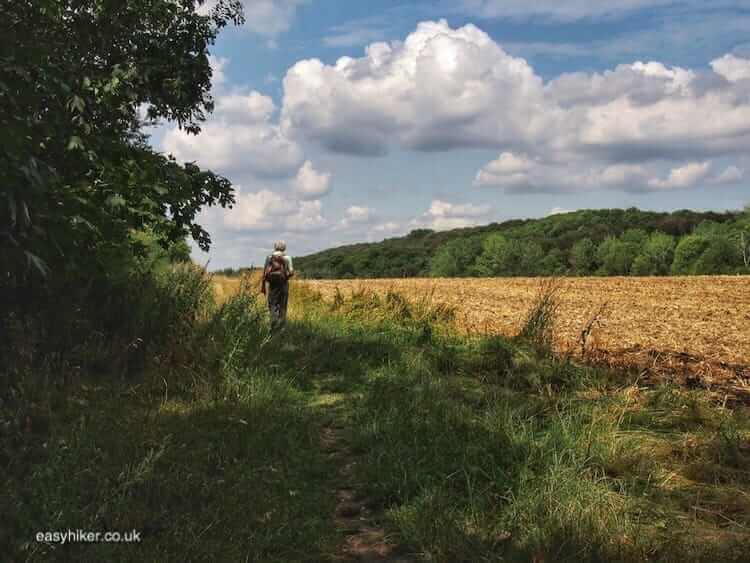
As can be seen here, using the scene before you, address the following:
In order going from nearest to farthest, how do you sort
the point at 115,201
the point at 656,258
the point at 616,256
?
the point at 115,201 < the point at 656,258 < the point at 616,256

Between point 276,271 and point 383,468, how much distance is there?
294 inches

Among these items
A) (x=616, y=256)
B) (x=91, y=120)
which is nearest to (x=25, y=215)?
(x=91, y=120)

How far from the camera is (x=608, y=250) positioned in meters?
81.3

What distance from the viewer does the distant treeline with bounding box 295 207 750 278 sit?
68875 millimetres

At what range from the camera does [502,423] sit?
5.65m

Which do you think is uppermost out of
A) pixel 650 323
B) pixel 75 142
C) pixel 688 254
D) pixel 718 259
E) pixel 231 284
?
pixel 75 142

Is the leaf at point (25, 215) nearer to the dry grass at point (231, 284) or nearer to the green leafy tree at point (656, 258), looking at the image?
the dry grass at point (231, 284)

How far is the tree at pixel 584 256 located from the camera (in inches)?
3324

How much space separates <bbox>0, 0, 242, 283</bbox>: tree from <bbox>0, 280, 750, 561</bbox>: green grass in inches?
61.7

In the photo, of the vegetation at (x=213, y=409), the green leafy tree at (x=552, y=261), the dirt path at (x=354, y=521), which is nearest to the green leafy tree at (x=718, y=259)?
the green leafy tree at (x=552, y=261)

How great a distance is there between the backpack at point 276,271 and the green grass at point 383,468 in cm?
391

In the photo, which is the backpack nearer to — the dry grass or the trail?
the dry grass

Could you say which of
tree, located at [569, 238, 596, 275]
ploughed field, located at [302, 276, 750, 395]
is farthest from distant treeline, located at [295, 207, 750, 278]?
ploughed field, located at [302, 276, 750, 395]

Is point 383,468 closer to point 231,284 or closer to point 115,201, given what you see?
point 115,201
